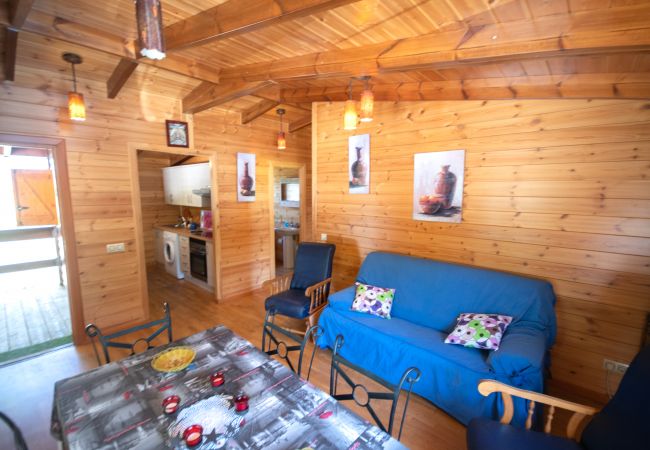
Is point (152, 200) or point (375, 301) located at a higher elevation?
point (152, 200)

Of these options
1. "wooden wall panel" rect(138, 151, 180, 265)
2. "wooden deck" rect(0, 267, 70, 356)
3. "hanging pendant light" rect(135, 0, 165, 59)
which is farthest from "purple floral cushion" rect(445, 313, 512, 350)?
"wooden wall panel" rect(138, 151, 180, 265)

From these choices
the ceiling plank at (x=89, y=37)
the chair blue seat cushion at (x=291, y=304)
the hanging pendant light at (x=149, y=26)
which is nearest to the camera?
A: the hanging pendant light at (x=149, y=26)

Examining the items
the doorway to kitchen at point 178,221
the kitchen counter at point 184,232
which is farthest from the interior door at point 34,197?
the kitchen counter at point 184,232

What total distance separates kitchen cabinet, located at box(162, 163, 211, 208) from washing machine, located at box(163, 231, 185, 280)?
0.66 metres

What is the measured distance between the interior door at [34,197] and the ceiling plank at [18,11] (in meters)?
5.55

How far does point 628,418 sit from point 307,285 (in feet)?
8.64

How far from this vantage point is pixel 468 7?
153 cm

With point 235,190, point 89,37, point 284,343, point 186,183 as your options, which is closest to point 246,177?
point 235,190

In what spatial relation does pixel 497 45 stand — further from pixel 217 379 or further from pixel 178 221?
pixel 178 221

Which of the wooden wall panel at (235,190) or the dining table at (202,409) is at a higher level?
the wooden wall panel at (235,190)

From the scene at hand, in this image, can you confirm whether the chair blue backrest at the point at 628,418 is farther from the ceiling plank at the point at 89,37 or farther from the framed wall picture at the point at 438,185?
the ceiling plank at the point at 89,37

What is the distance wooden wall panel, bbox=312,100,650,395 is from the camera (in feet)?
6.39

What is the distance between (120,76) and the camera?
8.57 feet

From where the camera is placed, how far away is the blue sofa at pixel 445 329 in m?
1.81
